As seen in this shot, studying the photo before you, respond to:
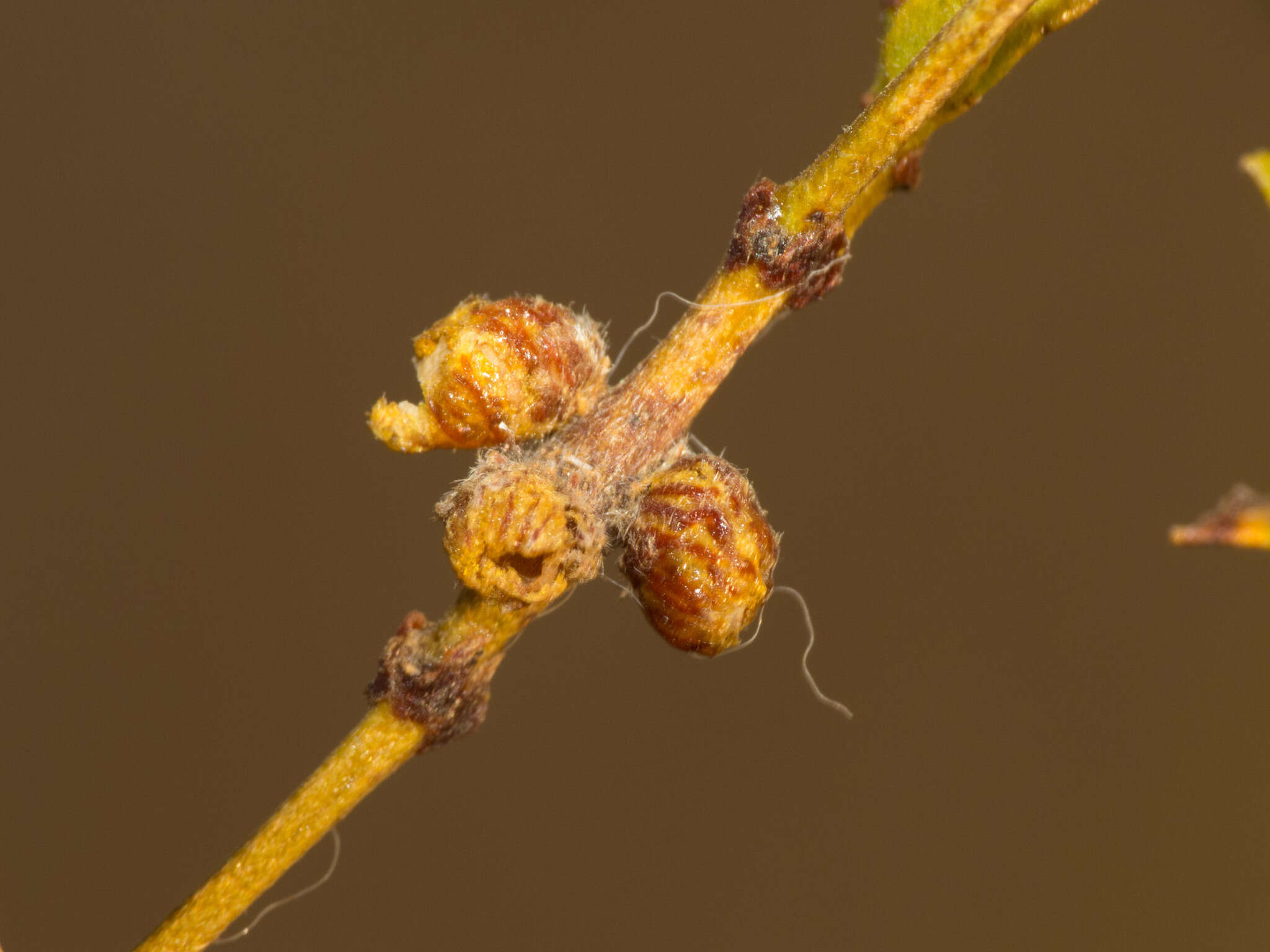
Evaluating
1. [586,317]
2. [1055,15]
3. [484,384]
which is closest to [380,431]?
[484,384]

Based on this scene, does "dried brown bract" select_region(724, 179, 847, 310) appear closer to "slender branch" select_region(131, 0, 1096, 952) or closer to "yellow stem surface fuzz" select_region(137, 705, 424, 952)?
"slender branch" select_region(131, 0, 1096, 952)

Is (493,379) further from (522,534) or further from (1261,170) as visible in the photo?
(1261,170)

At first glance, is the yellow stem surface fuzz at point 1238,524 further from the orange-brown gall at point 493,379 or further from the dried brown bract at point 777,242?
the orange-brown gall at point 493,379

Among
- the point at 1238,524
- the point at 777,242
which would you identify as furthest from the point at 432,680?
the point at 1238,524

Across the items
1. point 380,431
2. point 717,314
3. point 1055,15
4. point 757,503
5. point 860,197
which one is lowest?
point 380,431

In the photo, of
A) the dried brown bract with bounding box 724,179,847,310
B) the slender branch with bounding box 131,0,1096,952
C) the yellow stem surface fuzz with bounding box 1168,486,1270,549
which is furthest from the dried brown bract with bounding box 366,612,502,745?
the yellow stem surface fuzz with bounding box 1168,486,1270,549

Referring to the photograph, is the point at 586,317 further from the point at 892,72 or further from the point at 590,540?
the point at 892,72
